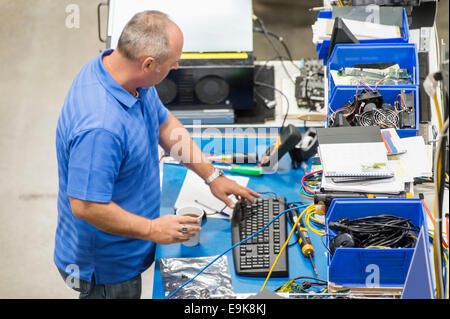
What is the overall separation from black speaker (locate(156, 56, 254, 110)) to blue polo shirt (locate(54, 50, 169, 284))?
1.39 ft

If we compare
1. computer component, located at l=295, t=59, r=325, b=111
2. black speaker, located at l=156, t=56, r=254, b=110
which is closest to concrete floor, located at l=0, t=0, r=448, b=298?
black speaker, located at l=156, t=56, r=254, b=110

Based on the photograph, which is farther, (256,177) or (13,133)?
(13,133)

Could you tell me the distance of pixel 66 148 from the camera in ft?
4.78

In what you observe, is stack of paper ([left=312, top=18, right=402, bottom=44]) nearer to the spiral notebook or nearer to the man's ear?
the spiral notebook

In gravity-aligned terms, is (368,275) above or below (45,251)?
above

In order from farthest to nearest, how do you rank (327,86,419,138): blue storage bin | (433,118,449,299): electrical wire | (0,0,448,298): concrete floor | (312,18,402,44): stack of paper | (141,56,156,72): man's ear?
(0,0,448,298): concrete floor < (312,18,402,44): stack of paper < (327,86,419,138): blue storage bin < (141,56,156,72): man's ear < (433,118,449,299): electrical wire

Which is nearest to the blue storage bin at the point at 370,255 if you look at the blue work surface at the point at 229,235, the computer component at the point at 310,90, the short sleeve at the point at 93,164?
the blue work surface at the point at 229,235

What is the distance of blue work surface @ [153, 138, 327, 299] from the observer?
A: 1588mm

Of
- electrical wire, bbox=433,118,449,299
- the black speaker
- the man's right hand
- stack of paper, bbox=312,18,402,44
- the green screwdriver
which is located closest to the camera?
electrical wire, bbox=433,118,449,299

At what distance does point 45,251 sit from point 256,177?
4.73 ft

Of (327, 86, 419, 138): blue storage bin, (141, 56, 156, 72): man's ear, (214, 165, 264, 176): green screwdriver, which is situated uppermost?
(141, 56, 156, 72): man's ear

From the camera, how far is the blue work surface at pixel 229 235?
62.5 inches

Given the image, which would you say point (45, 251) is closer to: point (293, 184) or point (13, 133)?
point (13, 133)
